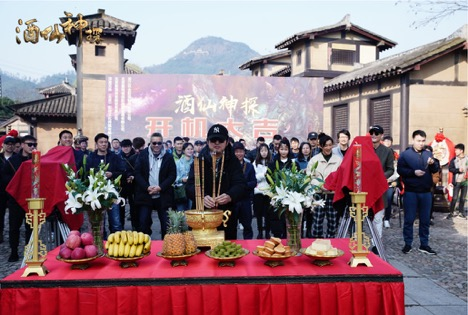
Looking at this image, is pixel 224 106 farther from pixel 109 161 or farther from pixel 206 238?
pixel 206 238

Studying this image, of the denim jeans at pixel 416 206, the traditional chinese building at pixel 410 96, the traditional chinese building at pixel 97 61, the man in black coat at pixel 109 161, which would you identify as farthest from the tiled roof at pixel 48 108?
the denim jeans at pixel 416 206

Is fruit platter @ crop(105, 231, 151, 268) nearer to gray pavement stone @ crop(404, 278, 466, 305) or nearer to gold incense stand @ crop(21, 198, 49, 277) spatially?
gold incense stand @ crop(21, 198, 49, 277)

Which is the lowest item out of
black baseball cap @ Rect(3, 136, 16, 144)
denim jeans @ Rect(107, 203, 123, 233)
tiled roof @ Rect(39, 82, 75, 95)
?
denim jeans @ Rect(107, 203, 123, 233)

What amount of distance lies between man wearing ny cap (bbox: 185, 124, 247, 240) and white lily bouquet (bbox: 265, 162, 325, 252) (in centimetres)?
64

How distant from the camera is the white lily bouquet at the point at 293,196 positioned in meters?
3.21

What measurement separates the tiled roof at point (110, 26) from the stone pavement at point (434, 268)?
42.8ft

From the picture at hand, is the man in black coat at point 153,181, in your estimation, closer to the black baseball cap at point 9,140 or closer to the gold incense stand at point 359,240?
the black baseball cap at point 9,140

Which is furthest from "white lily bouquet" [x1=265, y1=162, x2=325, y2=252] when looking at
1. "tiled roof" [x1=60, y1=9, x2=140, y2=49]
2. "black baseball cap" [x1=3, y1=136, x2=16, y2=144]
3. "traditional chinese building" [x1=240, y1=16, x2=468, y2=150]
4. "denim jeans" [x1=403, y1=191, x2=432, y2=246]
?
"tiled roof" [x1=60, y1=9, x2=140, y2=49]

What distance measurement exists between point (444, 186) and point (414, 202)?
5231 mm

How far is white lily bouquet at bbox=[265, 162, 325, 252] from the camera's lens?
3.21m

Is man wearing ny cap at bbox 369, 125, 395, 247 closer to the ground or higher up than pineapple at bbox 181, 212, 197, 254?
higher up

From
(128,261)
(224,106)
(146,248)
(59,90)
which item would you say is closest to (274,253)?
(146,248)

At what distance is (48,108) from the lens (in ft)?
74.4

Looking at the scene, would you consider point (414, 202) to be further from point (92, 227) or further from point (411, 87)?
point (411, 87)
